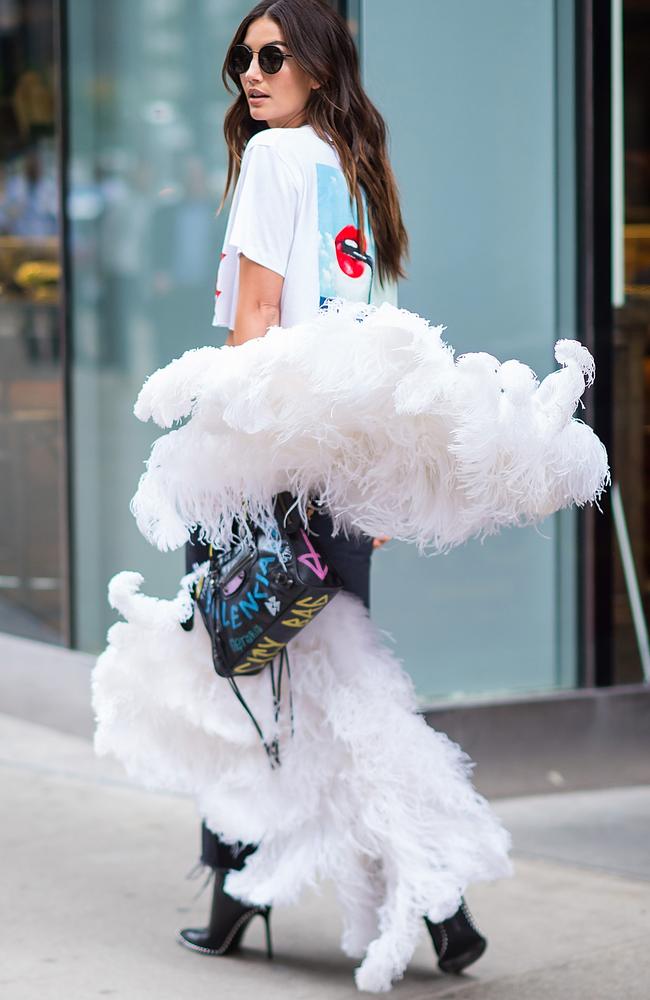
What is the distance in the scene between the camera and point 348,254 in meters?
3.13

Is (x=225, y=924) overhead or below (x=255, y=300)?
below

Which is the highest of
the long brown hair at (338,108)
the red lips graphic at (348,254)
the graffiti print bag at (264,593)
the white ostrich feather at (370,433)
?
the long brown hair at (338,108)

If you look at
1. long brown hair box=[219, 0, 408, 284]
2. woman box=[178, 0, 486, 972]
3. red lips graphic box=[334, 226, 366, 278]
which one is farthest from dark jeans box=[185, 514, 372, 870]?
long brown hair box=[219, 0, 408, 284]

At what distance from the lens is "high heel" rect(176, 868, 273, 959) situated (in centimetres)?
338

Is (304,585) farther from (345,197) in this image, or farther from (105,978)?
(105,978)

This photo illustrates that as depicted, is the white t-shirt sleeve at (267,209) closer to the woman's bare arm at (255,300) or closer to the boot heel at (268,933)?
the woman's bare arm at (255,300)

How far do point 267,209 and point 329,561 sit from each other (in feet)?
2.33

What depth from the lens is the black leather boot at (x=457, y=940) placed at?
3.19m

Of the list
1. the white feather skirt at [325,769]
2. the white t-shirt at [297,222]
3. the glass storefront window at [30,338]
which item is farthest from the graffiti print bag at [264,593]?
the glass storefront window at [30,338]

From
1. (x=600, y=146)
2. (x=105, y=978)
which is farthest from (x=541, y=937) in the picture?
(x=600, y=146)

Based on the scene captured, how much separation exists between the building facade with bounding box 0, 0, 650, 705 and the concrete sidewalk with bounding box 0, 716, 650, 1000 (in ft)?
2.23

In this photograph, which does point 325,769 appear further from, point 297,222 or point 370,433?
point 297,222

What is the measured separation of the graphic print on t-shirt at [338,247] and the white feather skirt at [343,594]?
0.28 meters

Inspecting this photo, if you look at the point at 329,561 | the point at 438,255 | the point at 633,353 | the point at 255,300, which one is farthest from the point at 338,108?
the point at 633,353
